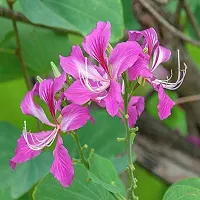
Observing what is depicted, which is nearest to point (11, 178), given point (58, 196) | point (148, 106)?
point (58, 196)

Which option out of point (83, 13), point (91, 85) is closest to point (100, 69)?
point (91, 85)

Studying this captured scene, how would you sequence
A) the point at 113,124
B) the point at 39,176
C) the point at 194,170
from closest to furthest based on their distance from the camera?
the point at 39,176, the point at 113,124, the point at 194,170

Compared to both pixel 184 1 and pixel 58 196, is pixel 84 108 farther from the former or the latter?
pixel 184 1

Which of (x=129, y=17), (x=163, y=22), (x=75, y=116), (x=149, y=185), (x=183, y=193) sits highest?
(x=75, y=116)

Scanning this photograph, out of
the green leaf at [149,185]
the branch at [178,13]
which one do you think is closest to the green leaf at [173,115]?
the green leaf at [149,185]

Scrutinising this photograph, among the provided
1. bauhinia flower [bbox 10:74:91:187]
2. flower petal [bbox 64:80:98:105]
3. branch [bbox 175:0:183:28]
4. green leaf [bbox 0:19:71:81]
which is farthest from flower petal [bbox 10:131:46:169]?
branch [bbox 175:0:183:28]

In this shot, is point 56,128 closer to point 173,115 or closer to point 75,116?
point 75,116

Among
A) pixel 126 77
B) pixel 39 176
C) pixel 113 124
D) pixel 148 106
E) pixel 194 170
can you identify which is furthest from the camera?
pixel 148 106
